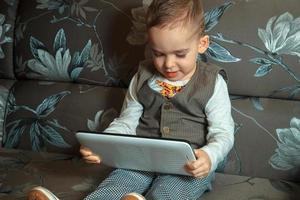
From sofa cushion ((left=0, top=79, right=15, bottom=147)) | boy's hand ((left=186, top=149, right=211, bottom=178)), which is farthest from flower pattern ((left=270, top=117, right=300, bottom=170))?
sofa cushion ((left=0, top=79, right=15, bottom=147))

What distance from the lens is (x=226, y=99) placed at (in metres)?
1.30

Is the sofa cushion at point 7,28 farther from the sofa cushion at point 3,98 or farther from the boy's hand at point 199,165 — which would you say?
the boy's hand at point 199,165

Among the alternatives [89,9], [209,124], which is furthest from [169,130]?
[89,9]

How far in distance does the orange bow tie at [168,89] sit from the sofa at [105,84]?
0.15m

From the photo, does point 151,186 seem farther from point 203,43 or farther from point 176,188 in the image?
point 203,43

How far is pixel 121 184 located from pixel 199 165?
0.73 feet

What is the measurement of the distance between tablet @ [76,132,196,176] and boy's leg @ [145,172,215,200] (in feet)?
0.09

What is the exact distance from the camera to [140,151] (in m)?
1.16

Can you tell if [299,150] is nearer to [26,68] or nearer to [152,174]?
[152,174]

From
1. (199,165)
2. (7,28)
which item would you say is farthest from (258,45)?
(7,28)

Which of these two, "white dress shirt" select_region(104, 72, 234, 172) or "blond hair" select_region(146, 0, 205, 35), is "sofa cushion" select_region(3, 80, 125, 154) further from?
"blond hair" select_region(146, 0, 205, 35)

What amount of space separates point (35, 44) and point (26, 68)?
85mm

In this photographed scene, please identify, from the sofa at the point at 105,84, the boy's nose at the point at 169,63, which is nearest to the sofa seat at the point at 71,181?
the sofa at the point at 105,84

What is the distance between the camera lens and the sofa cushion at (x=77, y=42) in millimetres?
1480
